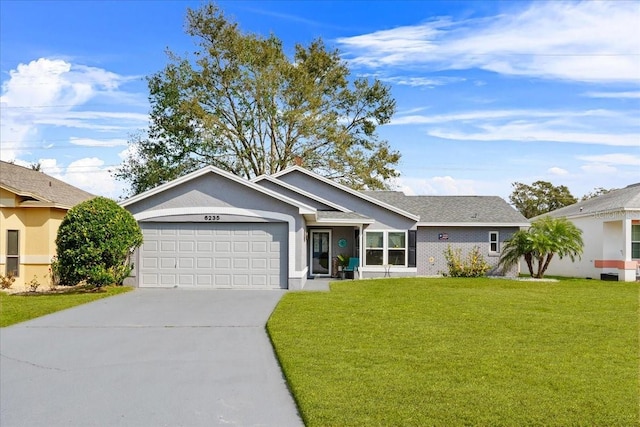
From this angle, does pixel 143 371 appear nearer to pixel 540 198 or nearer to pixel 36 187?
pixel 36 187

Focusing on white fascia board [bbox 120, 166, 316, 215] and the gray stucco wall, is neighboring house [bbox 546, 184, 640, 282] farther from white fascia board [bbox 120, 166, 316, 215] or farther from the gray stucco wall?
white fascia board [bbox 120, 166, 316, 215]

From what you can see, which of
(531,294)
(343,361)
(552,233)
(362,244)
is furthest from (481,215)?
(343,361)

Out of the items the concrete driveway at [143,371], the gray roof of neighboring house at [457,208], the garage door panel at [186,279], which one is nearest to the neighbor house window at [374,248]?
the gray roof of neighboring house at [457,208]

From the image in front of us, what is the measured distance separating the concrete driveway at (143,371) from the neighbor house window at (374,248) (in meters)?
12.0

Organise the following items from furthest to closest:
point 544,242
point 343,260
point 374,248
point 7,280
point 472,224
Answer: point 472,224 → point 374,248 → point 343,260 → point 544,242 → point 7,280

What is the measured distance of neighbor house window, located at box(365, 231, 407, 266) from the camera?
2666cm

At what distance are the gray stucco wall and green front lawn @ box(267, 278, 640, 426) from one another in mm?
9724

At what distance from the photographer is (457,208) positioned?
29.1 meters

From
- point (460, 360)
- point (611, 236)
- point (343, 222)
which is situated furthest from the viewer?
point (611, 236)

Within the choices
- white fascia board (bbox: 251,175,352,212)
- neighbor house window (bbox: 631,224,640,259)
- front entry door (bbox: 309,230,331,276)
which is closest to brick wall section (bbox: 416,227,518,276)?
white fascia board (bbox: 251,175,352,212)

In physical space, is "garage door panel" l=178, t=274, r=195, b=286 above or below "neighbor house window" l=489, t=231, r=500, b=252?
below

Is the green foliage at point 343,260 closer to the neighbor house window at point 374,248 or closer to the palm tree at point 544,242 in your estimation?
the neighbor house window at point 374,248

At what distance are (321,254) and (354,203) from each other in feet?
9.19

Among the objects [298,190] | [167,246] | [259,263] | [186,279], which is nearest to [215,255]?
[186,279]
